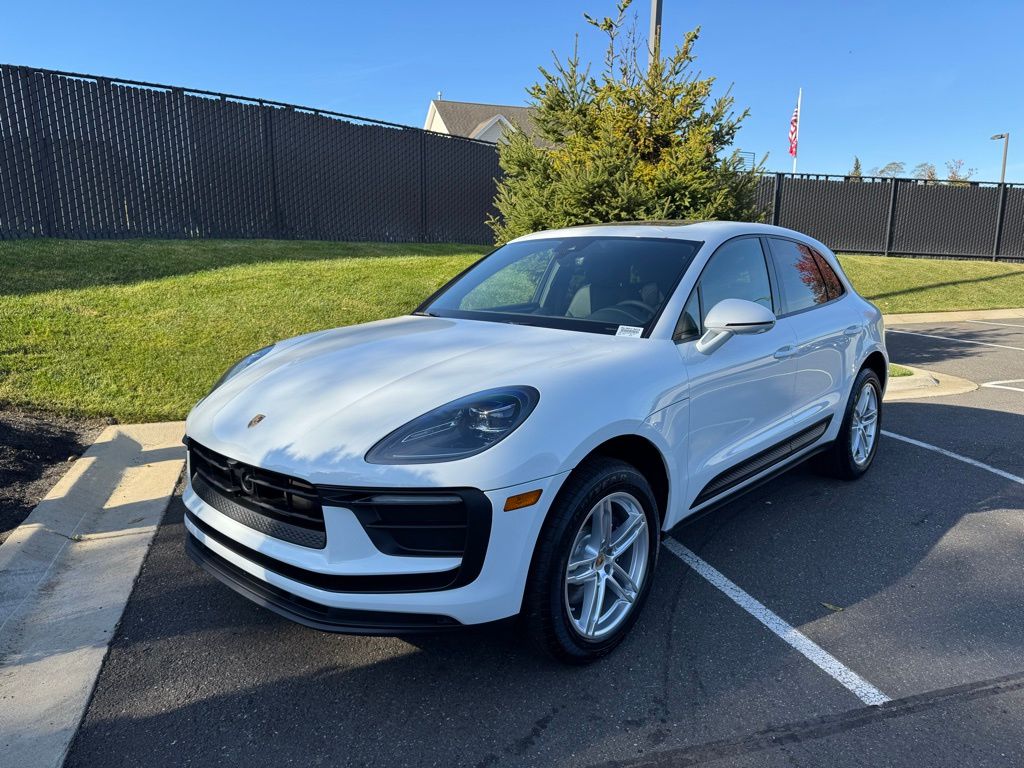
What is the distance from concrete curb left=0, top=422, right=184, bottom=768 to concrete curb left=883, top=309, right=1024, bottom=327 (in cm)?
1306

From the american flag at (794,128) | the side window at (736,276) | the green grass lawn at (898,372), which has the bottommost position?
the green grass lawn at (898,372)

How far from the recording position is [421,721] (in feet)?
8.19

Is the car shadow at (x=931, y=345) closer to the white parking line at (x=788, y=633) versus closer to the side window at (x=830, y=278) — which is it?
the side window at (x=830, y=278)

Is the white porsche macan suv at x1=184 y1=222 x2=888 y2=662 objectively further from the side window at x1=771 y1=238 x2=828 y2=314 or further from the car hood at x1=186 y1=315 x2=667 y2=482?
the side window at x1=771 y1=238 x2=828 y2=314

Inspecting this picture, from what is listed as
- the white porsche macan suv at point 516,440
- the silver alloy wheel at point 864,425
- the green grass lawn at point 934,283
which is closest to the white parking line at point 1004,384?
the silver alloy wheel at point 864,425

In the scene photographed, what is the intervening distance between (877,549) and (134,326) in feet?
22.3

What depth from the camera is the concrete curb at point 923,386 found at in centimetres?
784

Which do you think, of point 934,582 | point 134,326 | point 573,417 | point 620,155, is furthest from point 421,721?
point 620,155

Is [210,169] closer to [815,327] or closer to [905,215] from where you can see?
[815,327]

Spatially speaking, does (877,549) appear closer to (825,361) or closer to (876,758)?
(825,361)

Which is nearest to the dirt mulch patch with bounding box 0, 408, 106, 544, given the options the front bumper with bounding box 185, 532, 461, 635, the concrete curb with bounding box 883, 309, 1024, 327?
the front bumper with bounding box 185, 532, 461, 635

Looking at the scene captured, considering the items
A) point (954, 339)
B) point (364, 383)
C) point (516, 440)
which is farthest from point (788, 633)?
point (954, 339)

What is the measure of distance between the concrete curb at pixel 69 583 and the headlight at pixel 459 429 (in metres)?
1.43

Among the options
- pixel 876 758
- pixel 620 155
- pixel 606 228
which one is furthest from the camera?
pixel 620 155
